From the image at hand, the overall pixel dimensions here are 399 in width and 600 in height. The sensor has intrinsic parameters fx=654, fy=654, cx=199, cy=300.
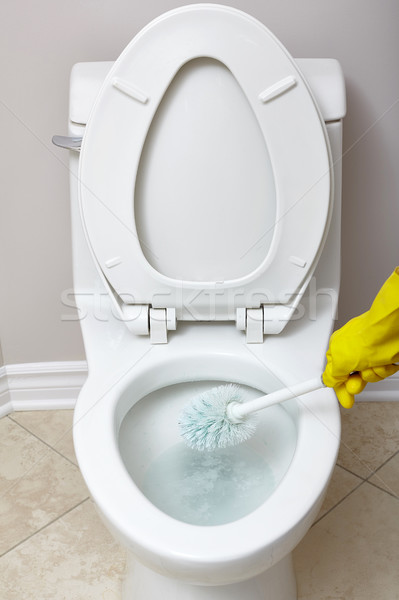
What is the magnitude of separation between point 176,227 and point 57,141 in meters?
0.22

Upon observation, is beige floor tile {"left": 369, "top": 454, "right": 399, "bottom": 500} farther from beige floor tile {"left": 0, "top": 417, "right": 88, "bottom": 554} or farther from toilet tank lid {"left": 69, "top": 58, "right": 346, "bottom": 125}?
toilet tank lid {"left": 69, "top": 58, "right": 346, "bottom": 125}

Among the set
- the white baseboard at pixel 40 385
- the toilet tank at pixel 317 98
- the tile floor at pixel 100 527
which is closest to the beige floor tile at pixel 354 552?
the tile floor at pixel 100 527

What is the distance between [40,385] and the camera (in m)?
1.44

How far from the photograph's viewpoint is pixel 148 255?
998 millimetres

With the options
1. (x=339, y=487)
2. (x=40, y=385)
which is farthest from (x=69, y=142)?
(x=339, y=487)

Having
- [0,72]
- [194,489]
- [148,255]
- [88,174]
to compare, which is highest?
[0,72]

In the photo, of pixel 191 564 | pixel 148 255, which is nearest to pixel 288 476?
pixel 191 564

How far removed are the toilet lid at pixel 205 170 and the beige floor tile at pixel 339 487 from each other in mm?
437

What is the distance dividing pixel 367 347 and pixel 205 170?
36cm

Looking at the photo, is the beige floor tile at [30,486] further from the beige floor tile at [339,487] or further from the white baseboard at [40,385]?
the beige floor tile at [339,487]

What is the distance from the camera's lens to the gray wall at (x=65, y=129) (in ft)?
3.61

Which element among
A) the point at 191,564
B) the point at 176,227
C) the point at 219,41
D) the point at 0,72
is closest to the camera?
the point at 191,564

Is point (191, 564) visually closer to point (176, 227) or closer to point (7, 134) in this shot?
point (176, 227)

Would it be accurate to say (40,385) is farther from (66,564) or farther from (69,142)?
(69,142)
